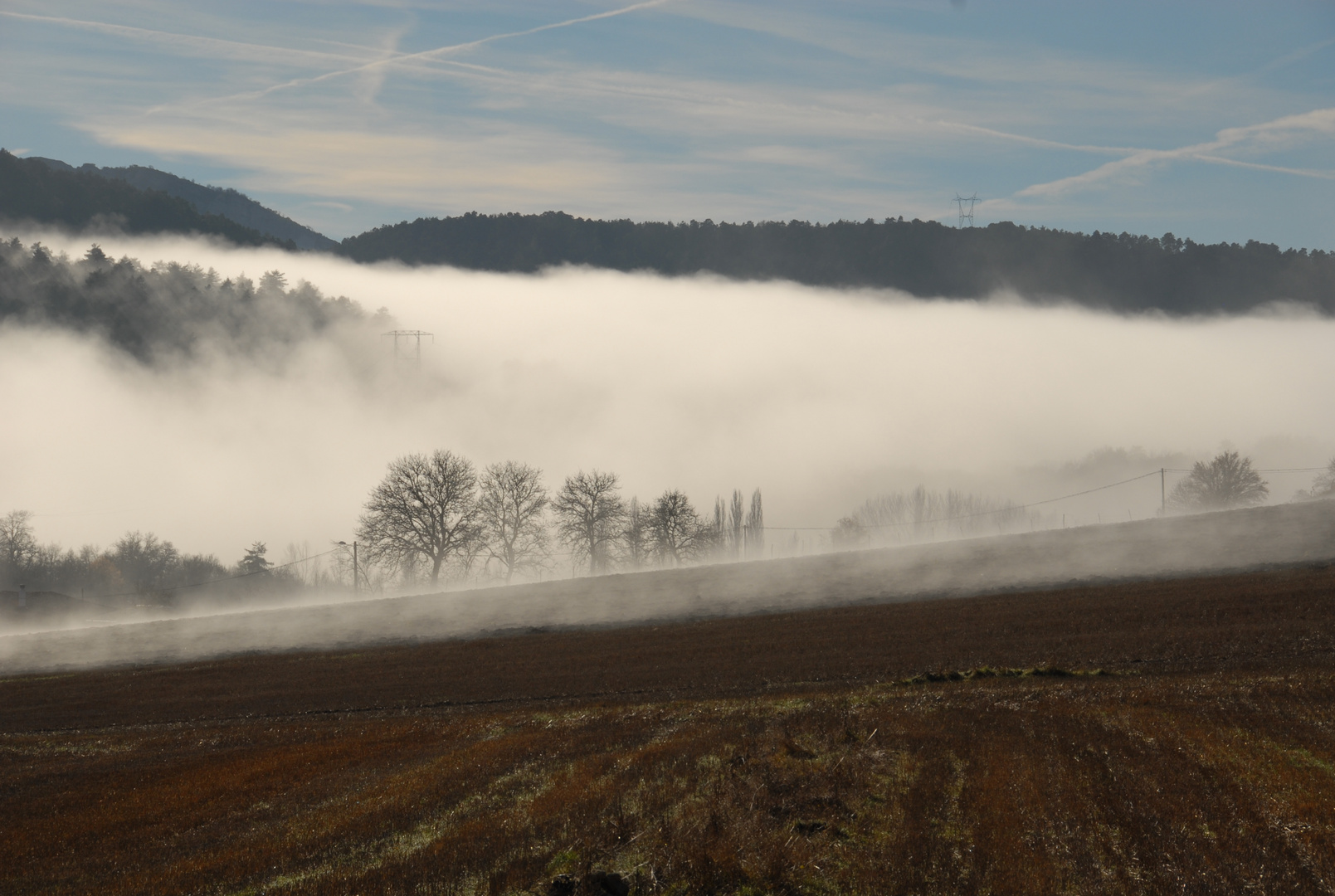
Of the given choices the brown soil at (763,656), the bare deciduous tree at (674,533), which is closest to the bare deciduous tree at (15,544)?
the bare deciduous tree at (674,533)

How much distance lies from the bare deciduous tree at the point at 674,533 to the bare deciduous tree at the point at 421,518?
85.7 ft

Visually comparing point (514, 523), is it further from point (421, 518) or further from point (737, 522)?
point (737, 522)

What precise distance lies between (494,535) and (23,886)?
98.9 metres

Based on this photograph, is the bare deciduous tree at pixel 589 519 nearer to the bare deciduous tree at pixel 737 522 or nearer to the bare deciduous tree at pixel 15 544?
the bare deciduous tree at pixel 737 522

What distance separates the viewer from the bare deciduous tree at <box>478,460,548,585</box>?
114 m

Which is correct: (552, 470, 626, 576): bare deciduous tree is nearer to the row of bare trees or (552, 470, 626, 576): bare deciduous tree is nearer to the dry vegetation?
the row of bare trees

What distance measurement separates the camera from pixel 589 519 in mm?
117188

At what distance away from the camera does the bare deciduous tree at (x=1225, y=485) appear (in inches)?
5399

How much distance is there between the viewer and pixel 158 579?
6727 inches

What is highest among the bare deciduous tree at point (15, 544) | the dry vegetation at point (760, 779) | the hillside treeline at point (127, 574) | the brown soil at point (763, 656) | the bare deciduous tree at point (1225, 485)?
the dry vegetation at point (760, 779)

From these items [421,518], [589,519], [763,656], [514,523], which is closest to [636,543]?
[589,519]

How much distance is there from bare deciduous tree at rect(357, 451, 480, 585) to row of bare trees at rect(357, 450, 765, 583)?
110 millimetres

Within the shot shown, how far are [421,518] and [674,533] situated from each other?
1392 inches

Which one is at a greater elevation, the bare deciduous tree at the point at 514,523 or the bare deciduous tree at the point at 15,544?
the bare deciduous tree at the point at 514,523
